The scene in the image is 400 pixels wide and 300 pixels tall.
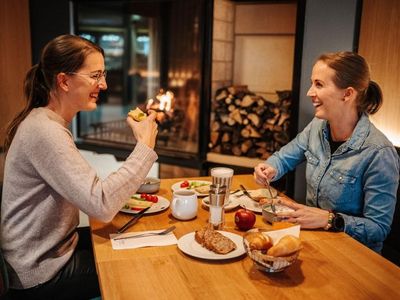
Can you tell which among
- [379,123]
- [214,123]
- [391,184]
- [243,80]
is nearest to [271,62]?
[243,80]

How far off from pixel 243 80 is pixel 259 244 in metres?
2.55

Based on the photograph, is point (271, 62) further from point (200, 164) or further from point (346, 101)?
point (346, 101)

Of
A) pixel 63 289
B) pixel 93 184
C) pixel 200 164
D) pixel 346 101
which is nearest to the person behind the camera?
pixel 93 184

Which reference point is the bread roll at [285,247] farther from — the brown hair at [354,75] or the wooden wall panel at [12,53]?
the wooden wall panel at [12,53]

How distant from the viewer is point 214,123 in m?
3.50

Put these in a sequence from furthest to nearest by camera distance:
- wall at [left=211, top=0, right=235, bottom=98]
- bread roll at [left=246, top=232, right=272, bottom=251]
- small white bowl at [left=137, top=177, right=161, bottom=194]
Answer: wall at [left=211, top=0, right=235, bottom=98]
small white bowl at [left=137, top=177, right=161, bottom=194]
bread roll at [left=246, top=232, right=272, bottom=251]


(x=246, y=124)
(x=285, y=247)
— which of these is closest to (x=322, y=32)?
(x=246, y=124)

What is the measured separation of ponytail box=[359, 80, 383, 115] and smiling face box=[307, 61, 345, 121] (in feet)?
0.31

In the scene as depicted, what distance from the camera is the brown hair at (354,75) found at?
5.65ft

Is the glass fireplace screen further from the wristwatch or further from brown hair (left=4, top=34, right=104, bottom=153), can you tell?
the wristwatch

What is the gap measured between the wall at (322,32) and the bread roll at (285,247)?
166 cm

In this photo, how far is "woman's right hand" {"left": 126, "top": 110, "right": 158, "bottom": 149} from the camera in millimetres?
1499

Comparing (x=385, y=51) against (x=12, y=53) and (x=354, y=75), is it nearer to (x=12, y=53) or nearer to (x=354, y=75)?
(x=354, y=75)

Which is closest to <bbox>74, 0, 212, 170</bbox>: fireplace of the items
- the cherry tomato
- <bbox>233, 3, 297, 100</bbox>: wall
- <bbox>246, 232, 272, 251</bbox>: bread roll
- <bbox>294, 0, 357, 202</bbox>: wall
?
<bbox>233, 3, 297, 100</bbox>: wall
